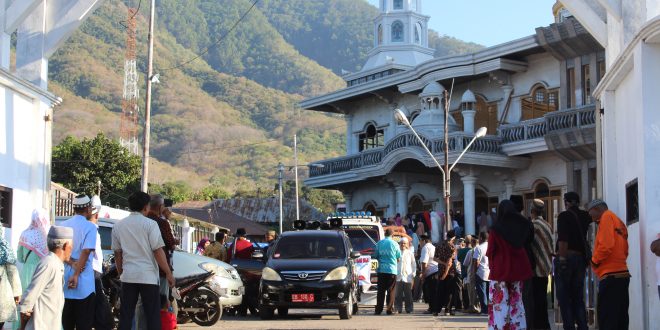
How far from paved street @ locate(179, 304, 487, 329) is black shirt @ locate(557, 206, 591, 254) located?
3.59 m

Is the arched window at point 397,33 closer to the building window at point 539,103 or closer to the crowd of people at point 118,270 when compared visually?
the building window at point 539,103

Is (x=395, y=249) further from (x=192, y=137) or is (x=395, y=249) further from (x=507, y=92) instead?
(x=192, y=137)

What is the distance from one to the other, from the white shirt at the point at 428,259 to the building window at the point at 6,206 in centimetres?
946

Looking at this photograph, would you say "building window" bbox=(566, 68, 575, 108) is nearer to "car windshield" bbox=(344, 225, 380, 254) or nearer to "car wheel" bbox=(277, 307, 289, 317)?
"car windshield" bbox=(344, 225, 380, 254)

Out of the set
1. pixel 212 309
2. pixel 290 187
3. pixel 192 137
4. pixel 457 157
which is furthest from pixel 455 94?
pixel 192 137

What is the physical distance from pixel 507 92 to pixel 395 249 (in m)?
21.6

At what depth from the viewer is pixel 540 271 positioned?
48.2ft

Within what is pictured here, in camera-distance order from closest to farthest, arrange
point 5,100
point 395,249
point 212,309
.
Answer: point 5,100 < point 212,309 < point 395,249

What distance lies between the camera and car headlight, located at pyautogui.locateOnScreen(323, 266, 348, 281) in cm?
1977

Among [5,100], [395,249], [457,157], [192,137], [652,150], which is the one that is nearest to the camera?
[652,150]

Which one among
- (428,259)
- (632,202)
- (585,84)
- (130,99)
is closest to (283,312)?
(428,259)

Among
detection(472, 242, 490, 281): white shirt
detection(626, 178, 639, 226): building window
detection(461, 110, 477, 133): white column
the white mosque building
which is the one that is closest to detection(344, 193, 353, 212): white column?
the white mosque building

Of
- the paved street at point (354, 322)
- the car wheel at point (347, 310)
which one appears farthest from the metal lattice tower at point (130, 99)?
the car wheel at point (347, 310)

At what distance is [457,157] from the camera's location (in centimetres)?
3934
